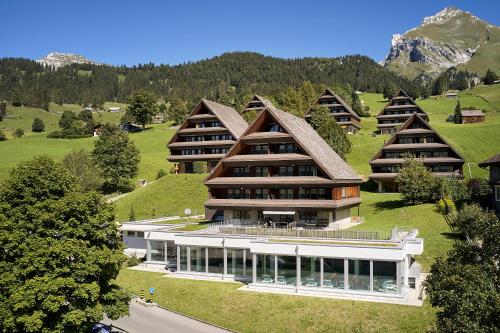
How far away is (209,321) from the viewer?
31.2 meters

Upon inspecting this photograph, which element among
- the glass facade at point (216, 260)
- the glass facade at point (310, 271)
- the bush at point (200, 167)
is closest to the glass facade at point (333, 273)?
the glass facade at point (310, 271)

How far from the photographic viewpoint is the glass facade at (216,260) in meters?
40.3

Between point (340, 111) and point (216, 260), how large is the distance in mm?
76455

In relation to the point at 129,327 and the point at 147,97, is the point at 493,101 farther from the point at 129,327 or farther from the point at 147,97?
the point at 129,327

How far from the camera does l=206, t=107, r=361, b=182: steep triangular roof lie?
45594 mm

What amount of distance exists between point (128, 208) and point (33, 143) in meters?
67.6

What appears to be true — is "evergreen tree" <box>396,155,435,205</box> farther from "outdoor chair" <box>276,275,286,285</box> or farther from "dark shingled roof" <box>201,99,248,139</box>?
"dark shingled roof" <box>201,99,248,139</box>

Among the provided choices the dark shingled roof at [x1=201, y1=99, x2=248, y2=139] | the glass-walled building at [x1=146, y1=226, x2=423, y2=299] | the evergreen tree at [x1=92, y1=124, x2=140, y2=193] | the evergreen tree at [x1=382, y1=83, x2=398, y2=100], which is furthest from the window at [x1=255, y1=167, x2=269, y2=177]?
the evergreen tree at [x1=382, y1=83, x2=398, y2=100]

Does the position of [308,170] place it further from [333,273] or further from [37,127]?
[37,127]

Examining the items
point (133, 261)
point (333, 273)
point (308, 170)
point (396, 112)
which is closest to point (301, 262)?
point (333, 273)

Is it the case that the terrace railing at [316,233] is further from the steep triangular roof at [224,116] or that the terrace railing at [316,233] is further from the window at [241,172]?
the steep triangular roof at [224,116]

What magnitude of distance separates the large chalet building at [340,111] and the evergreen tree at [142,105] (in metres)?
46.6

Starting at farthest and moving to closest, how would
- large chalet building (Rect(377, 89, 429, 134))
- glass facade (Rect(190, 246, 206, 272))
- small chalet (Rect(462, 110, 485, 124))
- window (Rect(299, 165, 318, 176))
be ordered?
small chalet (Rect(462, 110, 485, 124)), large chalet building (Rect(377, 89, 429, 134)), window (Rect(299, 165, 318, 176)), glass facade (Rect(190, 246, 206, 272))

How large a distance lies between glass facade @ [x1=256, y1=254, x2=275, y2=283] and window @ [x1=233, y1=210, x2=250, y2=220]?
13.3 metres
